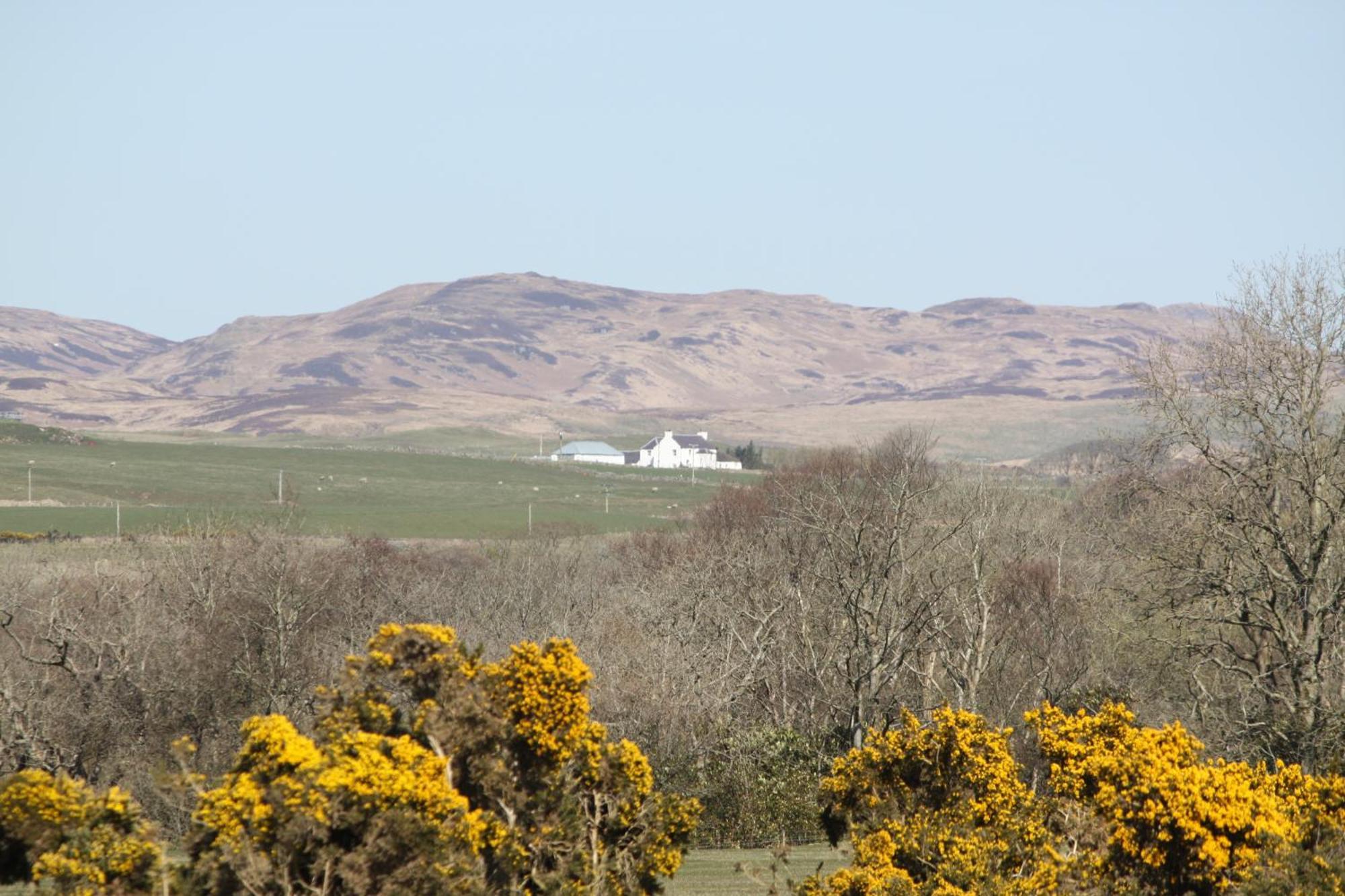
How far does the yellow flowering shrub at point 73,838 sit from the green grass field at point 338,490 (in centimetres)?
8195

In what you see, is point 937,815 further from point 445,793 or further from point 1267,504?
point 1267,504

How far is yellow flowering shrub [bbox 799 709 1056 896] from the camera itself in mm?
17625

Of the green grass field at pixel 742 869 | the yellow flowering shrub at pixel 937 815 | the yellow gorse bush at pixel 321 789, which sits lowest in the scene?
the green grass field at pixel 742 869

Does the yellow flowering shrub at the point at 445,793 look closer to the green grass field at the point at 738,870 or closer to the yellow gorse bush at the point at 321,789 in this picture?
the yellow gorse bush at the point at 321,789

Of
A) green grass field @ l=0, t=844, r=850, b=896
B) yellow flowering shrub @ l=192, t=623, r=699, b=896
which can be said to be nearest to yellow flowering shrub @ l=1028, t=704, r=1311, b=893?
green grass field @ l=0, t=844, r=850, b=896

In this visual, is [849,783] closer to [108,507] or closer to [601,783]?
[601,783]

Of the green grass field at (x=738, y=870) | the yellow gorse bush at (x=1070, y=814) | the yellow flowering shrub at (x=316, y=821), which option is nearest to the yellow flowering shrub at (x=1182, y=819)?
the yellow gorse bush at (x=1070, y=814)

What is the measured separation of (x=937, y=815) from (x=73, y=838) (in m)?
9.67

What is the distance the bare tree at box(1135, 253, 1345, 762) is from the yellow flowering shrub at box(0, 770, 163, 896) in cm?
2141

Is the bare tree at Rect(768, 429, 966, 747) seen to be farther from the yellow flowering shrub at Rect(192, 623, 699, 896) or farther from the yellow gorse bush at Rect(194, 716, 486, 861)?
the yellow gorse bush at Rect(194, 716, 486, 861)

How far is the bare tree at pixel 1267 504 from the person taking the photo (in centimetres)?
3070

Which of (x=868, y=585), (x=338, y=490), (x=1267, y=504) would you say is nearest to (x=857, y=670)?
(x=868, y=585)

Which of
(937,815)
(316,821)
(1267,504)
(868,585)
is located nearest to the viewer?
(316,821)

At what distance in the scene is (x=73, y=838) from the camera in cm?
1508
